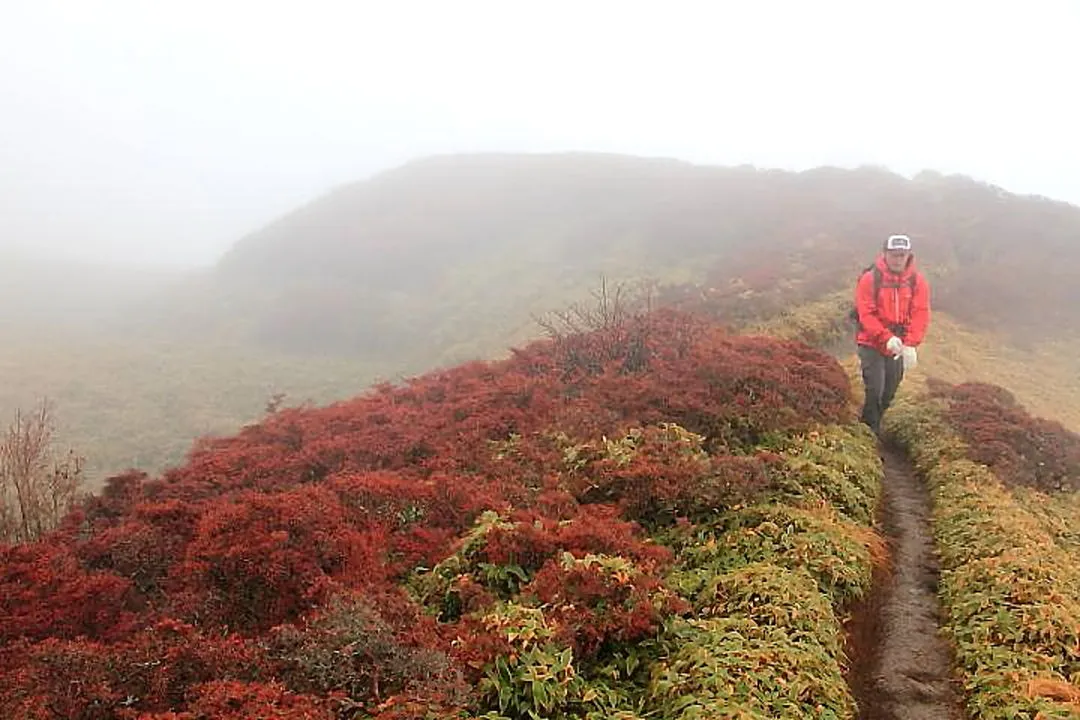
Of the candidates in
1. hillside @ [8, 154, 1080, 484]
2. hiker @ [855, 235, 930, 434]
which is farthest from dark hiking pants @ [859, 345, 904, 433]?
hillside @ [8, 154, 1080, 484]

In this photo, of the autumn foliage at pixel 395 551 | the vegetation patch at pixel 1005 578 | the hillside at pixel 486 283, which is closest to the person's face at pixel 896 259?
the autumn foliage at pixel 395 551

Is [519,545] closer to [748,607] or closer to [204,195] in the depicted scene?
[748,607]

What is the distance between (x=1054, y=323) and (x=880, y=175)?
28.1 metres

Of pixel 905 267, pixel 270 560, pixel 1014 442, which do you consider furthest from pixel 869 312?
pixel 270 560

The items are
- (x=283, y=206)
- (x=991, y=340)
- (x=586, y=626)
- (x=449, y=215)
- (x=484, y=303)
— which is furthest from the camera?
(x=283, y=206)

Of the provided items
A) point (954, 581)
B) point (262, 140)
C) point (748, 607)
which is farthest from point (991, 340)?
point (262, 140)

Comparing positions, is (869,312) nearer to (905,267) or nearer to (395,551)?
(905,267)

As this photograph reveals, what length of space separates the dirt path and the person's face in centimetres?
413

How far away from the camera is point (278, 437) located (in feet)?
41.8

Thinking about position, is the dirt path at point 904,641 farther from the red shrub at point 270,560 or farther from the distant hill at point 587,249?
the distant hill at point 587,249

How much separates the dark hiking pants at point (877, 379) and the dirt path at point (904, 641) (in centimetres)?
294

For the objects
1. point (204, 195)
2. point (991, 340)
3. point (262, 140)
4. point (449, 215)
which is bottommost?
point (991, 340)

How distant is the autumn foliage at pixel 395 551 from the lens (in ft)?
17.6

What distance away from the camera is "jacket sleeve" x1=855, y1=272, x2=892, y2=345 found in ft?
39.7
